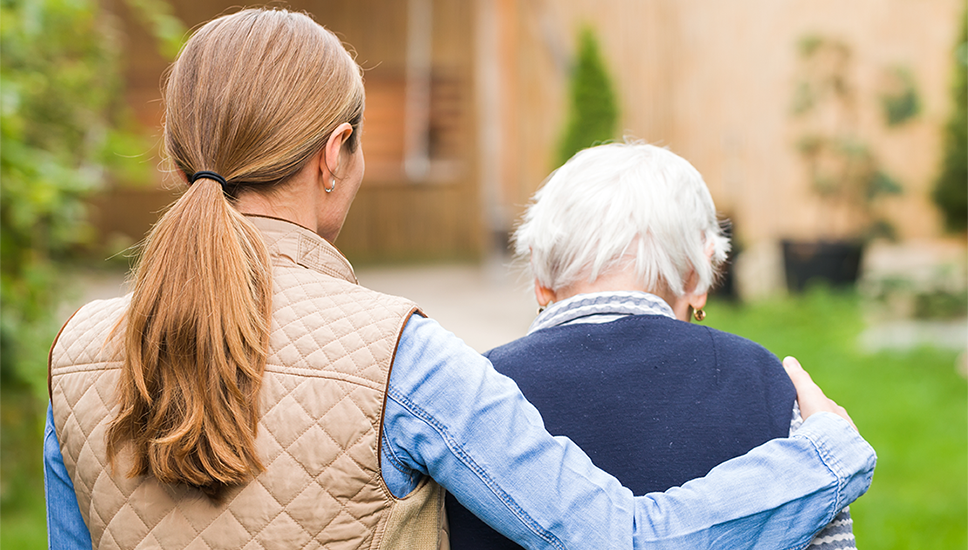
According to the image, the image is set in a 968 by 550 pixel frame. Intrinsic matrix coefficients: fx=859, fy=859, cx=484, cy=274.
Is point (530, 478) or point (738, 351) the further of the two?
point (738, 351)

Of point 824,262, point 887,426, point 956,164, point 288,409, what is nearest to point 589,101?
point 824,262

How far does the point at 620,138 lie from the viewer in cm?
986

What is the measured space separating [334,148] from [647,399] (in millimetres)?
622

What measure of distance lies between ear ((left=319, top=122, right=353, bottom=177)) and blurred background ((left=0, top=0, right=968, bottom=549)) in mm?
1741

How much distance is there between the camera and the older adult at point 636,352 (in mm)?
1354

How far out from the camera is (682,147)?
1110 centimetres

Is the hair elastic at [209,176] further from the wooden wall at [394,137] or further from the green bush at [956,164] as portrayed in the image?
the wooden wall at [394,137]

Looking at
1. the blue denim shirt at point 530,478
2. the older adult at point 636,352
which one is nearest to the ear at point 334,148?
the blue denim shirt at point 530,478

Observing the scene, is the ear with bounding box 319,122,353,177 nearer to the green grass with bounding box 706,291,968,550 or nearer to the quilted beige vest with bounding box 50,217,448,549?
the quilted beige vest with bounding box 50,217,448,549

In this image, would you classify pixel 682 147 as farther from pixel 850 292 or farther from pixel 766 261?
pixel 850 292

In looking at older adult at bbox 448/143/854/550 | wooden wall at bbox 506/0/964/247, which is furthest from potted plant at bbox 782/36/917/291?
older adult at bbox 448/143/854/550

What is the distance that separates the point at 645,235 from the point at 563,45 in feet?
35.5

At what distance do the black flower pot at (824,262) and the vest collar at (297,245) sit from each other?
811 centimetres

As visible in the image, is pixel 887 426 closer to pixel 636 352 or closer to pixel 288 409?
pixel 636 352
